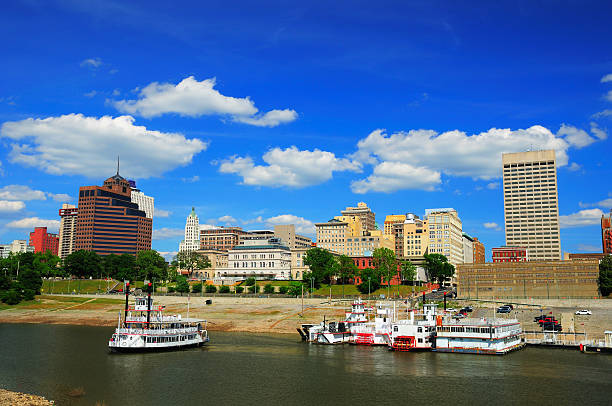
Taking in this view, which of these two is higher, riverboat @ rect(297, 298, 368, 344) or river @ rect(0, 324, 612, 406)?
riverboat @ rect(297, 298, 368, 344)

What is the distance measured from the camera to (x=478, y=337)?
9844cm

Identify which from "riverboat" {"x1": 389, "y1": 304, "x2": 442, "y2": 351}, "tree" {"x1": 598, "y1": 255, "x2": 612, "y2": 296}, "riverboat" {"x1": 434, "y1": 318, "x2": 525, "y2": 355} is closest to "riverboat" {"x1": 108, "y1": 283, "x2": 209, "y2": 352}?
"riverboat" {"x1": 389, "y1": 304, "x2": 442, "y2": 351}

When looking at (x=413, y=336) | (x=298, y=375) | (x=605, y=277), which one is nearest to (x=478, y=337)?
(x=413, y=336)

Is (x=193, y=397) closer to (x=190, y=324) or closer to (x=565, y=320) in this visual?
(x=190, y=324)

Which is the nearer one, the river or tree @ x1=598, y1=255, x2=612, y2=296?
the river

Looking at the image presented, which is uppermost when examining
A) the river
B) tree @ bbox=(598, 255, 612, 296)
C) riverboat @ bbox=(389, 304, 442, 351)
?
tree @ bbox=(598, 255, 612, 296)

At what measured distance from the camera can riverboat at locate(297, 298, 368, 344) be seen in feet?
375

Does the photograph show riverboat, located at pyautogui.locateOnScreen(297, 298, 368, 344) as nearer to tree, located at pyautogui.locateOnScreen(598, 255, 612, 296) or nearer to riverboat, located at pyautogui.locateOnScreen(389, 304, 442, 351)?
riverboat, located at pyautogui.locateOnScreen(389, 304, 442, 351)

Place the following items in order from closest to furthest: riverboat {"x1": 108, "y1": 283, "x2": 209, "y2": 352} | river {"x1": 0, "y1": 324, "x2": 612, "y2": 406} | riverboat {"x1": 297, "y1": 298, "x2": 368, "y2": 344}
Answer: river {"x1": 0, "y1": 324, "x2": 612, "y2": 406} < riverboat {"x1": 108, "y1": 283, "x2": 209, "y2": 352} < riverboat {"x1": 297, "y1": 298, "x2": 368, "y2": 344}

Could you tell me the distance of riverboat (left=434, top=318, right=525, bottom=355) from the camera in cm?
9738

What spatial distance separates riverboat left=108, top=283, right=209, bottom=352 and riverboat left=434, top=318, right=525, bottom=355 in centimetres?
4930

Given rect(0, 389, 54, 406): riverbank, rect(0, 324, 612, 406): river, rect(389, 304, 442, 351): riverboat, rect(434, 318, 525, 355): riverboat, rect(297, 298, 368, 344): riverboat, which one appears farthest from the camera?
rect(297, 298, 368, 344): riverboat

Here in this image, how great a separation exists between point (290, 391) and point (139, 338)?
4228cm

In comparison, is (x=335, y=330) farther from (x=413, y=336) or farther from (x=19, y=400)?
(x=19, y=400)
